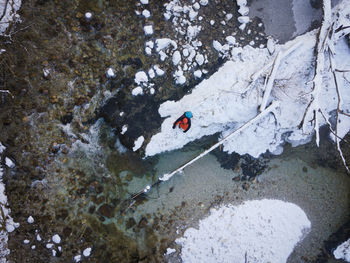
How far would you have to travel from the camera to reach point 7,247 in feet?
10.5

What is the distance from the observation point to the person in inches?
123

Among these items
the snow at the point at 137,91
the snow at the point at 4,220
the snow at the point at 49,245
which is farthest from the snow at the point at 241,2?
the snow at the point at 49,245

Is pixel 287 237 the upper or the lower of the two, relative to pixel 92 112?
lower

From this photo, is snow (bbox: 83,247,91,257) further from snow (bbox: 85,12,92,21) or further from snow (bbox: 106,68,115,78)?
snow (bbox: 85,12,92,21)

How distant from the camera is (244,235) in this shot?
11.3ft

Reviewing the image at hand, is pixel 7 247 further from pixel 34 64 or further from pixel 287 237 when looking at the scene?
pixel 287 237

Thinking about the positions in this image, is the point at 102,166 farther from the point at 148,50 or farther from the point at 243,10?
the point at 243,10

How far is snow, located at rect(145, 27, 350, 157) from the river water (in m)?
0.25

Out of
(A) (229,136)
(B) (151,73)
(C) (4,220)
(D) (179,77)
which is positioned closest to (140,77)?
(B) (151,73)

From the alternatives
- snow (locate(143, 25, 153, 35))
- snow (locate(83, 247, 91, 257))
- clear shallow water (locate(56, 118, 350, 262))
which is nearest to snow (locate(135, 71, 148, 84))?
snow (locate(143, 25, 153, 35))

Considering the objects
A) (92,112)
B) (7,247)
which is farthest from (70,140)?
(7,247)

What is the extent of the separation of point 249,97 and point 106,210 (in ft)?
9.70

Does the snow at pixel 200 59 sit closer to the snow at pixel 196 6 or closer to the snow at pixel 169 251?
the snow at pixel 196 6

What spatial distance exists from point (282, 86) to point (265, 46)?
720 millimetres
